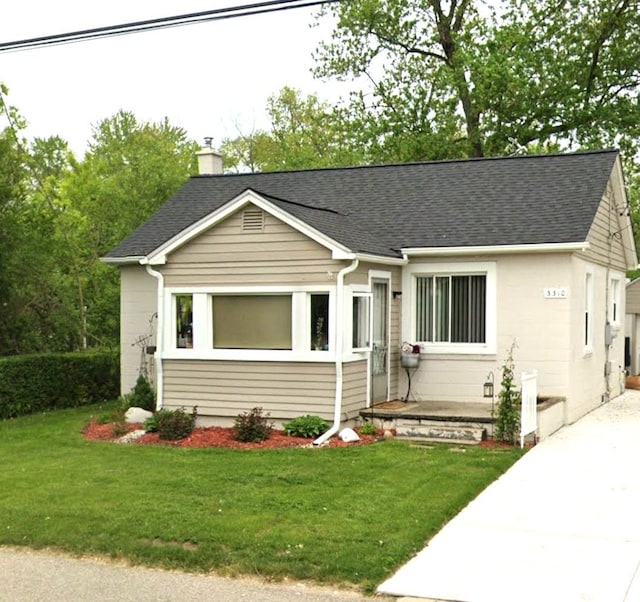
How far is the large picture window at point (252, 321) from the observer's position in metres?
12.2

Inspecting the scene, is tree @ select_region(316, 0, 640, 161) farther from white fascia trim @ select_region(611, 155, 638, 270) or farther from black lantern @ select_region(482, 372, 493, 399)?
black lantern @ select_region(482, 372, 493, 399)

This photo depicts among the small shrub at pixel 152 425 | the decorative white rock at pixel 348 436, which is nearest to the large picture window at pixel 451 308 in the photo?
the decorative white rock at pixel 348 436

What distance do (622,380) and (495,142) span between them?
37.3ft

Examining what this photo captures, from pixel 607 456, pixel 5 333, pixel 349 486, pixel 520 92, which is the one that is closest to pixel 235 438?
pixel 349 486

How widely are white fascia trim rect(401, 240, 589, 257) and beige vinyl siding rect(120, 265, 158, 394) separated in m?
5.18

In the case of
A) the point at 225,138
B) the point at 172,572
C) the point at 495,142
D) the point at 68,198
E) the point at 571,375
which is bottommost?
the point at 172,572

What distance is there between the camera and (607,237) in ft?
51.4

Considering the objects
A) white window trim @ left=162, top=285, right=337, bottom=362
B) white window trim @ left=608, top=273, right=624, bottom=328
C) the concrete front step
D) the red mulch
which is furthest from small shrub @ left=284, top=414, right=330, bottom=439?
white window trim @ left=608, top=273, right=624, bottom=328

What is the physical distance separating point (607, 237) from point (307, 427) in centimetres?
768

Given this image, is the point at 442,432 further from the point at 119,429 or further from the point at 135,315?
the point at 135,315

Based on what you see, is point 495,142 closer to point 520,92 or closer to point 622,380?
point 520,92

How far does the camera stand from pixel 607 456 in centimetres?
1045

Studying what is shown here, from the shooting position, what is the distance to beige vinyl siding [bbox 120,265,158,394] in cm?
1559

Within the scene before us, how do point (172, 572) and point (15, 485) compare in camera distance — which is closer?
point (172, 572)
